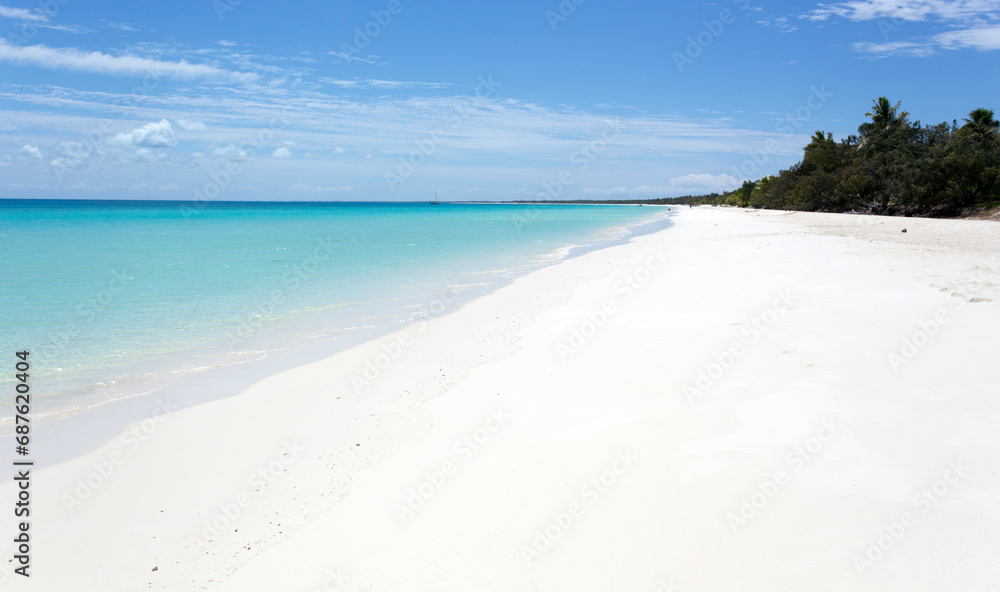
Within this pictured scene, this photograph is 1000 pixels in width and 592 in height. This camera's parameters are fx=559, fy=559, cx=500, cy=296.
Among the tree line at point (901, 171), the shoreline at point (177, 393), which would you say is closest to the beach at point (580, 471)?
the shoreline at point (177, 393)

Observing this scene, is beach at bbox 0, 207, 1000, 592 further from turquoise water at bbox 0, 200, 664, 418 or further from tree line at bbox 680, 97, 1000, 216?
tree line at bbox 680, 97, 1000, 216

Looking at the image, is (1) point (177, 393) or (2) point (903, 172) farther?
(2) point (903, 172)

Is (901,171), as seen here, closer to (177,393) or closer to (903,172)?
(903,172)

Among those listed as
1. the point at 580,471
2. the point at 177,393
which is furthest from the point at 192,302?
the point at 580,471

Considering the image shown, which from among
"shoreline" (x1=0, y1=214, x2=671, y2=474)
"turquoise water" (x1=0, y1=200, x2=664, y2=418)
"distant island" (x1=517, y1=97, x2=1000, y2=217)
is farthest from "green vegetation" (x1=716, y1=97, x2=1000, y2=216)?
Answer: "shoreline" (x1=0, y1=214, x2=671, y2=474)

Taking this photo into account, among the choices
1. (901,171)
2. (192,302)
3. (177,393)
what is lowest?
(177,393)

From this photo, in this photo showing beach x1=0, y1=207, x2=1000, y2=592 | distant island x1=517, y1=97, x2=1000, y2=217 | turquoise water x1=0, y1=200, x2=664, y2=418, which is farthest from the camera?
distant island x1=517, y1=97, x2=1000, y2=217

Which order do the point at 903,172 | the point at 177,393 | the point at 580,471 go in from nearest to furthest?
the point at 580,471, the point at 177,393, the point at 903,172

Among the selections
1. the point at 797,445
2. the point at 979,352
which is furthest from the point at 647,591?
the point at 979,352

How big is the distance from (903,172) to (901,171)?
0.96 m

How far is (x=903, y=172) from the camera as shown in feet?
120

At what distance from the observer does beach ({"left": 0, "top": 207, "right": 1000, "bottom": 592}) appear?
3.22 m

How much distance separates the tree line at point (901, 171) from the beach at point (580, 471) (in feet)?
109

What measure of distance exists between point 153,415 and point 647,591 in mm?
5596
